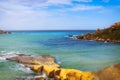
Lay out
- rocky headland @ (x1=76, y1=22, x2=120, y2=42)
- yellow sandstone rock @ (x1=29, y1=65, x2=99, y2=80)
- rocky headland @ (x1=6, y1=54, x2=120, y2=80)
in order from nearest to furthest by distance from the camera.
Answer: rocky headland @ (x1=6, y1=54, x2=120, y2=80)
yellow sandstone rock @ (x1=29, y1=65, x2=99, y2=80)
rocky headland @ (x1=76, y1=22, x2=120, y2=42)

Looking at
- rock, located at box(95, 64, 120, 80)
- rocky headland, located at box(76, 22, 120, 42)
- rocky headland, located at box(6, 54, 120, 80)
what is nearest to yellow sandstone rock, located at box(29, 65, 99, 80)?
rocky headland, located at box(6, 54, 120, 80)

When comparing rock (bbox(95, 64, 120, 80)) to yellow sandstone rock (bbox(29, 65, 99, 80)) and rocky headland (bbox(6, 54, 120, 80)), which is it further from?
yellow sandstone rock (bbox(29, 65, 99, 80))

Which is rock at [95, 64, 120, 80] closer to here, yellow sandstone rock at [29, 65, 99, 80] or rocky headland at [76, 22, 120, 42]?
yellow sandstone rock at [29, 65, 99, 80]

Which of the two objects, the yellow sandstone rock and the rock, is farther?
the yellow sandstone rock

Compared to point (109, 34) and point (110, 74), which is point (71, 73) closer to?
point (110, 74)

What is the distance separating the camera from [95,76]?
26.3 metres

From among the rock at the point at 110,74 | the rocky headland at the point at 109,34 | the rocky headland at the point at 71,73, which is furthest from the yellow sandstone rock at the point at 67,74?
the rocky headland at the point at 109,34

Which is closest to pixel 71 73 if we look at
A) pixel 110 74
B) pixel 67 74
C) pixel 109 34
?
pixel 67 74

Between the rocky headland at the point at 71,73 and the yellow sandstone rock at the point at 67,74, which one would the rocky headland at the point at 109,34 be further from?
the yellow sandstone rock at the point at 67,74

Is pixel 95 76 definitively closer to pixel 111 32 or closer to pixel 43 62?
pixel 43 62

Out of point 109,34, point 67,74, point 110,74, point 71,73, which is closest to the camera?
point 110,74

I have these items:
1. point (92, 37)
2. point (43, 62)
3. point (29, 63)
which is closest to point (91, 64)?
point (43, 62)

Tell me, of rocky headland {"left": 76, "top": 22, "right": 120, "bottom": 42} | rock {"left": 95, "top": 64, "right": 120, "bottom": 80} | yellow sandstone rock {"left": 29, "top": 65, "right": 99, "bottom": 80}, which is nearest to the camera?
rock {"left": 95, "top": 64, "right": 120, "bottom": 80}

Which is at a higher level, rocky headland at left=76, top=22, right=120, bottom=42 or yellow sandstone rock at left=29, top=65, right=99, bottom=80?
rocky headland at left=76, top=22, right=120, bottom=42
